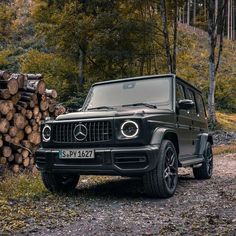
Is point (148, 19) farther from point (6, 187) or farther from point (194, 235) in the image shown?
point (194, 235)

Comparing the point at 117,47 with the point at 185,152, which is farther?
the point at 117,47

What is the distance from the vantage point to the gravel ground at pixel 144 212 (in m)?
4.36

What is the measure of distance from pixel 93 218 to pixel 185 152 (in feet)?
9.56

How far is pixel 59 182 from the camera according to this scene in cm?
672

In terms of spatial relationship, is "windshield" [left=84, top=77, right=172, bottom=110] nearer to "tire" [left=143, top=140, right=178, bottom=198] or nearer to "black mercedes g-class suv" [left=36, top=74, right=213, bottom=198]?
"black mercedes g-class suv" [left=36, top=74, right=213, bottom=198]

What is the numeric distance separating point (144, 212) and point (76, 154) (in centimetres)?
135

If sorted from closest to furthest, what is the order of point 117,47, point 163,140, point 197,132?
point 163,140 → point 197,132 → point 117,47

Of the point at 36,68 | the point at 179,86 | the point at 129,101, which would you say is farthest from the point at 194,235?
the point at 36,68

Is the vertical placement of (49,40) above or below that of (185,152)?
above

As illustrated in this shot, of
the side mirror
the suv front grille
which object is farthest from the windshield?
the suv front grille

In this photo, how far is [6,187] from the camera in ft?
22.2

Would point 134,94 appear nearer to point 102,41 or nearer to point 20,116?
point 20,116

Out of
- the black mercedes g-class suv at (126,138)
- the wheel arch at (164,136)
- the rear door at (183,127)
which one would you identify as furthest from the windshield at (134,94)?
the wheel arch at (164,136)

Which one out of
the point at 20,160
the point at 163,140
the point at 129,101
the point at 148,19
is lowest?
the point at 20,160
